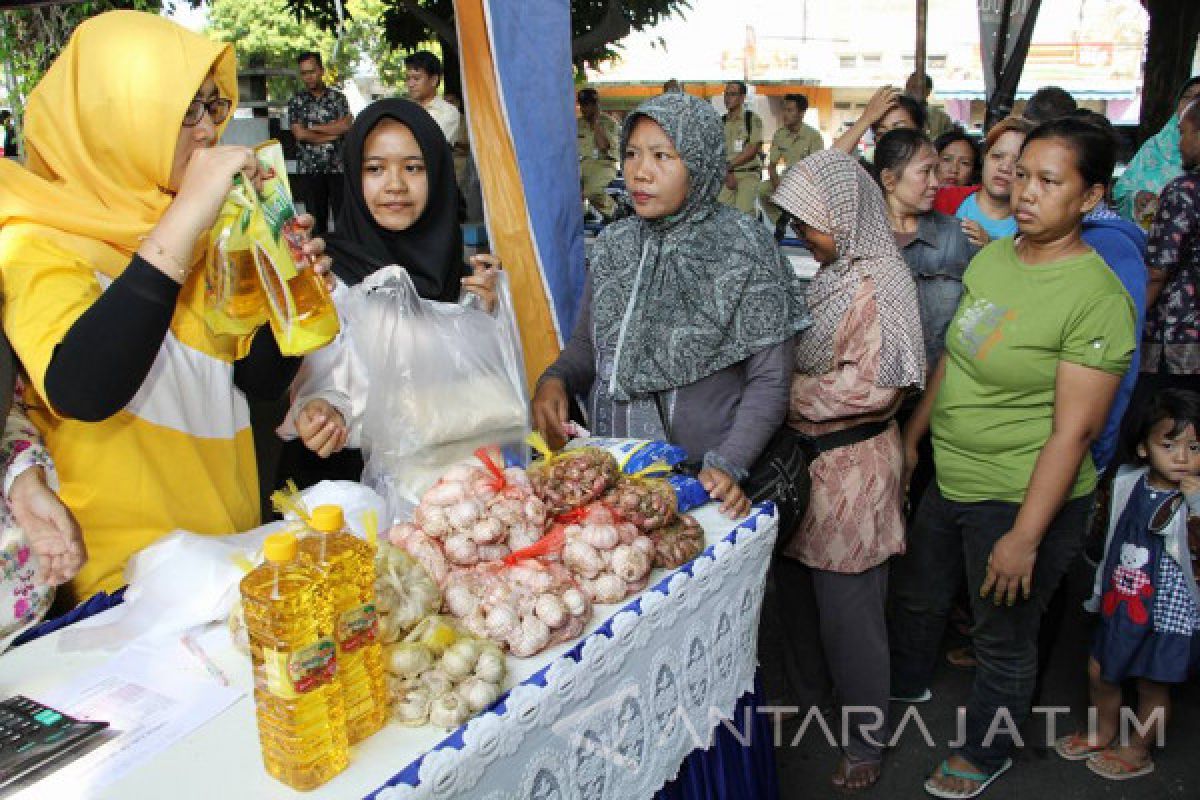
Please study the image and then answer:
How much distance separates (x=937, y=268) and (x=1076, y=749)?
1.52m

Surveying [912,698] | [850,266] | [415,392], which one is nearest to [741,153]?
[912,698]

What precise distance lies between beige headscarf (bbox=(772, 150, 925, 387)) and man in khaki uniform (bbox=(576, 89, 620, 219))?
7.31 meters

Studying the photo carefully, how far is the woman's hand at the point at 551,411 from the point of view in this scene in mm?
2287

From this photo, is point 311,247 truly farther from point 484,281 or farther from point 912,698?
point 912,698

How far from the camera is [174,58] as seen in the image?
1550 mm

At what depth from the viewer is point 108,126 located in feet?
5.02

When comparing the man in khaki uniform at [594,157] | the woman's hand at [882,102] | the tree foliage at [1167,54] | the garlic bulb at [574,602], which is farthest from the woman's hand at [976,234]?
the man in khaki uniform at [594,157]

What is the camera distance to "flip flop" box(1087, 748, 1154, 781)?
102 inches

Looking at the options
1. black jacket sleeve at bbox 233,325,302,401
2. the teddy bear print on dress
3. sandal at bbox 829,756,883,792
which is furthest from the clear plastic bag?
the teddy bear print on dress

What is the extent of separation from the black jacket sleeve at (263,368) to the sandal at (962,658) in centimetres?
256

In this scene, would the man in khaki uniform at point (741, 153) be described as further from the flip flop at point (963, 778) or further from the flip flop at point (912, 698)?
the flip flop at point (963, 778)

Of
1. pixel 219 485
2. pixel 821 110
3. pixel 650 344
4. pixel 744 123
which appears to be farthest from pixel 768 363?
pixel 821 110

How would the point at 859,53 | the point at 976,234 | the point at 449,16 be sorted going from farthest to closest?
the point at 859,53, the point at 449,16, the point at 976,234

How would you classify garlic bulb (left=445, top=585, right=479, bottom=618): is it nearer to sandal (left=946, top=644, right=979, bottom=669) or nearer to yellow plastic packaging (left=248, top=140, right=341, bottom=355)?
yellow plastic packaging (left=248, top=140, right=341, bottom=355)
